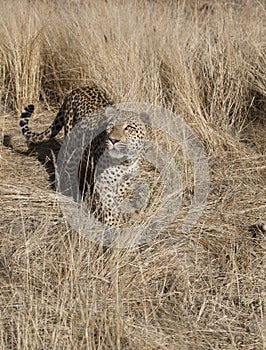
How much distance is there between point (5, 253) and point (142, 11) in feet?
10.5

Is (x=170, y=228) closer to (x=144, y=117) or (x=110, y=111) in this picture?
(x=144, y=117)

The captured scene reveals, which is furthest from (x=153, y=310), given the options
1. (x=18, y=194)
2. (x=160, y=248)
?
(x=18, y=194)

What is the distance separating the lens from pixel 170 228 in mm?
3346

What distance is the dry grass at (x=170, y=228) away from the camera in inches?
97.4

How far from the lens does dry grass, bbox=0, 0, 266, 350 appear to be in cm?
247

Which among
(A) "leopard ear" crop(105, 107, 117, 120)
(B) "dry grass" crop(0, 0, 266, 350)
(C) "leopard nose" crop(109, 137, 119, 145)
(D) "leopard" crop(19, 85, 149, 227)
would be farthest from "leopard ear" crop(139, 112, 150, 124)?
(B) "dry grass" crop(0, 0, 266, 350)

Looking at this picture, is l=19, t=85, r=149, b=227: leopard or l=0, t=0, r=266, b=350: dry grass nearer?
l=0, t=0, r=266, b=350: dry grass

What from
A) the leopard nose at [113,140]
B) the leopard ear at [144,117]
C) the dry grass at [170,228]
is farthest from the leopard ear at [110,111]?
the dry grass at [170,228]

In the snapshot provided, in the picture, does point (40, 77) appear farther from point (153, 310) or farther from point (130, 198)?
point (153, 310)

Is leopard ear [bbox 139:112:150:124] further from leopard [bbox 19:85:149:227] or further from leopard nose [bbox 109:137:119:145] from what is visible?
leopard nose [bbox 109:137:119:145]

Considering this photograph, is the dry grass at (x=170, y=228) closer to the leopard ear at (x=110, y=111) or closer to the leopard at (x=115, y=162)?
the leopard at (x=115, y=162)

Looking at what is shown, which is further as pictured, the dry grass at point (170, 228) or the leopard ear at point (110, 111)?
the leopard ear at point (110, 111)

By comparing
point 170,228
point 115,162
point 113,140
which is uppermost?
point 113,140

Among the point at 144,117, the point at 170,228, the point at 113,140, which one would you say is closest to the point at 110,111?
the point at 144,117
